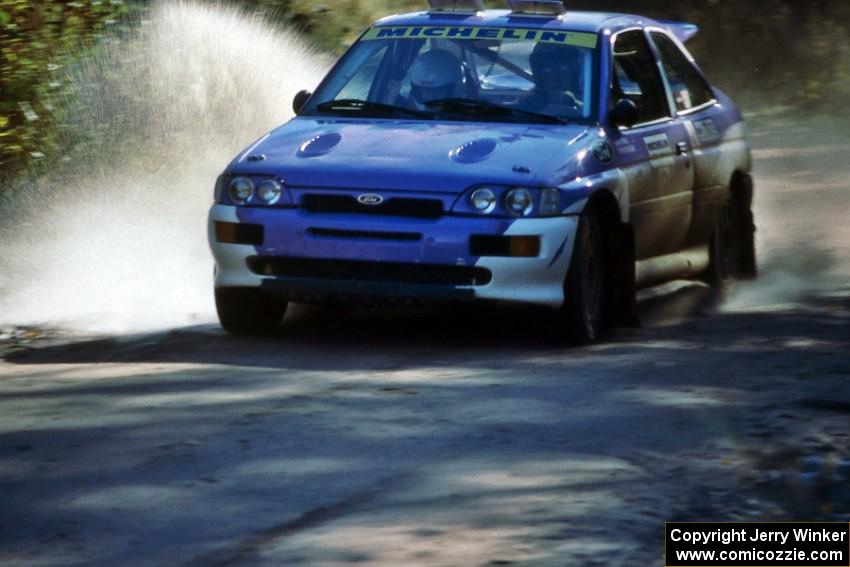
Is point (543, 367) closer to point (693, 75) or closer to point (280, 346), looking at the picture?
point (280, 346)

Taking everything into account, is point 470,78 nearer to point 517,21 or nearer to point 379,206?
point 517,21

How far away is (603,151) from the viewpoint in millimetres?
9320

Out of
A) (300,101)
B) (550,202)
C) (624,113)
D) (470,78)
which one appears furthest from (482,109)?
(300,101)

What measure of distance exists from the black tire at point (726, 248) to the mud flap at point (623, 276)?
5.82ft

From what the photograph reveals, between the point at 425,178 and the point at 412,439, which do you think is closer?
the point at 412,439

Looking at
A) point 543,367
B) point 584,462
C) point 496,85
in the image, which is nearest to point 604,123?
point 496,85

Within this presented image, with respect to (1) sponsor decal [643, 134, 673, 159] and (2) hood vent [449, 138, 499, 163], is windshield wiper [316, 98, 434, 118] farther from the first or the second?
(1) sponsor decal [643, 134, 673, 159]

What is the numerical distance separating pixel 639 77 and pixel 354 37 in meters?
8.21

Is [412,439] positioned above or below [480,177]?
below

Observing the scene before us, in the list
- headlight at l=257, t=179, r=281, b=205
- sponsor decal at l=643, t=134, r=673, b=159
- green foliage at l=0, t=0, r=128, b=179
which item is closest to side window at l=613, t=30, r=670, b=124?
sponsor decal at l=643, t=134, r=673, b=159

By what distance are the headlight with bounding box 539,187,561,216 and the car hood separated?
0.05m

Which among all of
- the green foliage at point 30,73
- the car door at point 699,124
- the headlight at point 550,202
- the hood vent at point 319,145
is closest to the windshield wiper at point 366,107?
the hood vent at point 319,145

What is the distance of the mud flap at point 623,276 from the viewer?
9477 millimetres

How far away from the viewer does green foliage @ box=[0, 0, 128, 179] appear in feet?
41.3
